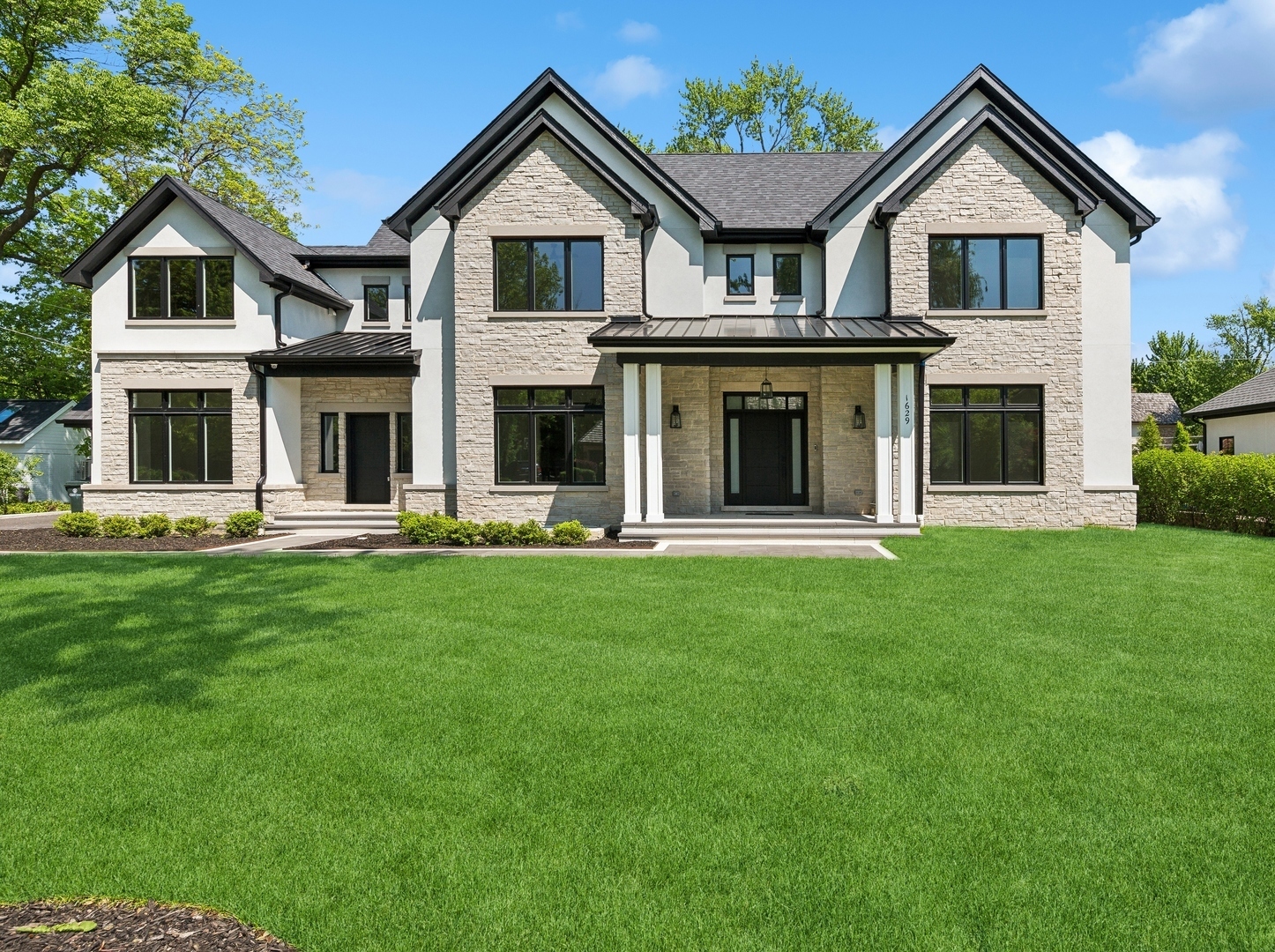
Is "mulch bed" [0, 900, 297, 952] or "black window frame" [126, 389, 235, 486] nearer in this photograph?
"mulch bed" [0, 900, 297, 952]

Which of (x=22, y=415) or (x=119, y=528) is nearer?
(x=119, y=528)

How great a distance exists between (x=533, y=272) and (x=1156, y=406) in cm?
5366

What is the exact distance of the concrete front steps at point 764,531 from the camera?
1431 centimetres

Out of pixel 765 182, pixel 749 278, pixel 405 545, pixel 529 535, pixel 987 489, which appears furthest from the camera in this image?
pixel 765 182

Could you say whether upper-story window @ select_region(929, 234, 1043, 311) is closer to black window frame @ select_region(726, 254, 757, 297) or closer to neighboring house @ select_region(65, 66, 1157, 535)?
neighboring house @ select_region(65, 66, 1157, 535)

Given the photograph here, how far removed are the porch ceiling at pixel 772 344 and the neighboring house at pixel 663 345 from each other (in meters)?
0.07

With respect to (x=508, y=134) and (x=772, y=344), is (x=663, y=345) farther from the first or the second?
(x=508, y=134)

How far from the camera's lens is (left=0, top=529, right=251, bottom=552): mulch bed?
46.4 ft

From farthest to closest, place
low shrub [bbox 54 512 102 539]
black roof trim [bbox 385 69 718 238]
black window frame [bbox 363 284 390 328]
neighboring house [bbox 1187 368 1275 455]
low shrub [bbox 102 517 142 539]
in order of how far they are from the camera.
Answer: neighboring house [bbox 1187 368 1275 455]
black window frame [bbox 363 284 390 328]
black roof trim [bbox 385 69 718 238]
low shrub [bbox 102 517 142 539]
low shrub [bbox 54 512 102 539]

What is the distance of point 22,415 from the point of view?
30219 millimetres

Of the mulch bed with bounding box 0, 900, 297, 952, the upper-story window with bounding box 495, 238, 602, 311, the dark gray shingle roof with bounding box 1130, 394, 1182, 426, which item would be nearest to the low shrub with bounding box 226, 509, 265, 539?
the upper-story window with bounding box 495, 238, 602, 311

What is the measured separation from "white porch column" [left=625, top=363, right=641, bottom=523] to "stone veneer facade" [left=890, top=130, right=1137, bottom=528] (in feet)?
20.3

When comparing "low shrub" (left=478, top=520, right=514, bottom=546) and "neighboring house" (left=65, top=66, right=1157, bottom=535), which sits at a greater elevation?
"neighboring house" (left=65, top=66, right=1157, bottom=535)

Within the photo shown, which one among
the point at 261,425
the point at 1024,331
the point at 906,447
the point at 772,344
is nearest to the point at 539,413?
the point at 772,344
